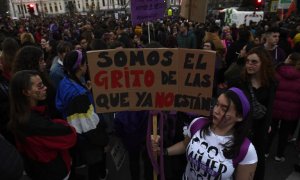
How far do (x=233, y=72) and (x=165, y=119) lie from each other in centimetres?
133

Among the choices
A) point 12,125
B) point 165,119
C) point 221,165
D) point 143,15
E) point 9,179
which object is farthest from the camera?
point 143,15

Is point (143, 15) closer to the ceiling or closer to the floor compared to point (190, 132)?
closer to the ceiling

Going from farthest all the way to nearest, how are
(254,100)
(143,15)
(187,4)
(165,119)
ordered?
(187,4) → (143,15) → (254,100) → (165,119)

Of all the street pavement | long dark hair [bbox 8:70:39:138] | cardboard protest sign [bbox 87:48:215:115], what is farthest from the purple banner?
cardboard protest sign [bbox 87:48:215:115]

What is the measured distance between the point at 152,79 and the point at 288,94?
2.59 meters

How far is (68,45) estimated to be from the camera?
4430 millimetres

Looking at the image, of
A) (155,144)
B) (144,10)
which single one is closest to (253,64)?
→ (155,144)

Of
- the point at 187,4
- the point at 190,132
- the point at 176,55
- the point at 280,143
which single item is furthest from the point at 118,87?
the point at 187,4

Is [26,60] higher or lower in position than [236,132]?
higher

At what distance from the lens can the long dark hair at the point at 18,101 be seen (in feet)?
7.93

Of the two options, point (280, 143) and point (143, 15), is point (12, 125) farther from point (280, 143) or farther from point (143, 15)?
point (280, 143)

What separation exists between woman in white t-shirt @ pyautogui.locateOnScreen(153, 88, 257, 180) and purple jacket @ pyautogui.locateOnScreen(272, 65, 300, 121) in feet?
6.88

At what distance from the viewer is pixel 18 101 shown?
246 centimetres

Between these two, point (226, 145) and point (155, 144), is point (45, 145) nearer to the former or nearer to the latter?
point (155, 144)
